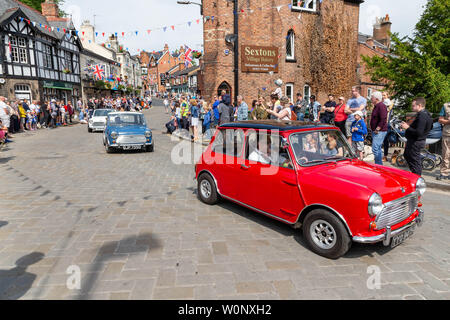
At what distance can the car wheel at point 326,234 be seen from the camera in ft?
11.4

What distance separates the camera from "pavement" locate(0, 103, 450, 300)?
3.04 metres

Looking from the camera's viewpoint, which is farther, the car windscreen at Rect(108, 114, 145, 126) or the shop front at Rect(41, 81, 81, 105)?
the shop front at Rect(41, 81, 81, 105)

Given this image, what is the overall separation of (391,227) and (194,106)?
1154 cm

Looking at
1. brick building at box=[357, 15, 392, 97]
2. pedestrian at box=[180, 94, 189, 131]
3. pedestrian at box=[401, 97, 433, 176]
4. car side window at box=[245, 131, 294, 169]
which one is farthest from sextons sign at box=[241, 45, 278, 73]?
car side window at box=[245, 131, 294, 169]

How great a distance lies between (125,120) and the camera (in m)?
12.1

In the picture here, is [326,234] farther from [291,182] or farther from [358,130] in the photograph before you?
[358,130]

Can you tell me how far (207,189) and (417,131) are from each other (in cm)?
430

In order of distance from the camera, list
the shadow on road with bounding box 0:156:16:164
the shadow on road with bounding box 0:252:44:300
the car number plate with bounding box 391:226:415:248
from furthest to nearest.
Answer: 1. the shadow on road with bounding box 0:156:16:164
2. the car number plate with bounding box 391:226:415:248
3. the shadow on road with bounding box 0:252:44:300

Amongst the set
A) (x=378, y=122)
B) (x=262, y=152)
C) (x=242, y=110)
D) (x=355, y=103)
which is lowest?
(x=262, y=152)

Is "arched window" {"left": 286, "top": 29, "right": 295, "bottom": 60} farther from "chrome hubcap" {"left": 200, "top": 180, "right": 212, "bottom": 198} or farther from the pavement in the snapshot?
"chrome hubcap" {"left": 200, "top": 180, "right": 212, "bottom": 198}

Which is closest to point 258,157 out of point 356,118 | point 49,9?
point 356,118

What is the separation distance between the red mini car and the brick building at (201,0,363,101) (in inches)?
581

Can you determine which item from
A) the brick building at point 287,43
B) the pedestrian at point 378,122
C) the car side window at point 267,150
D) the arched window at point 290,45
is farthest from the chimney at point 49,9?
the car side window at point 267,150

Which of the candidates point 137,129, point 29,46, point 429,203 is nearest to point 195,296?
point 429,203
